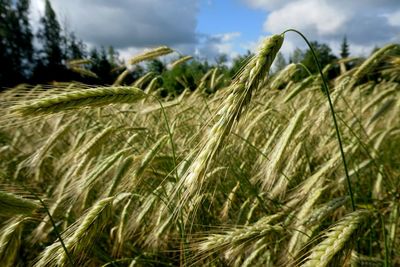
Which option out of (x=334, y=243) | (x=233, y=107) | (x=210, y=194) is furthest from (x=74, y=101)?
(x=334, y=243)

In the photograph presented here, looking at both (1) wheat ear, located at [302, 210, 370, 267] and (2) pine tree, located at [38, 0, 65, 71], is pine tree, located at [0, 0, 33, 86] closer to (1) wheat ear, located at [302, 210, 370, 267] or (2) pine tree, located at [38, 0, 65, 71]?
(2) pine tree, located at [38, 0, 65, 71]

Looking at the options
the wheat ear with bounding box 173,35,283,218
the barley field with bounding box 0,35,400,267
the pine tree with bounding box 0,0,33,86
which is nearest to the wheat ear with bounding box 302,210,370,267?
the barley field with bounding box 0,35,400,267

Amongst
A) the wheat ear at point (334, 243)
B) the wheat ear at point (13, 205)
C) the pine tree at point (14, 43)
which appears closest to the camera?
the wheat ear at point (334, 243)

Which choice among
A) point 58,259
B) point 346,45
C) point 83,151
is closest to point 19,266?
point 83,151

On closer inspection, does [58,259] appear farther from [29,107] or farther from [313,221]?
[313,221]

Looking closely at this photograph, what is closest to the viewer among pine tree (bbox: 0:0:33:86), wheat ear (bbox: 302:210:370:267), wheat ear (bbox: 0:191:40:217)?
wheat ear (bbox: 302:210:370:267)

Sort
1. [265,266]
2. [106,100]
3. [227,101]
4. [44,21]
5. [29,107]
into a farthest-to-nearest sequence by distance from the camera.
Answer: [44,21], [265,266], [106,100], [29,107], [227,101]

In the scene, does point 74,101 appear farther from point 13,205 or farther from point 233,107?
point 233,107

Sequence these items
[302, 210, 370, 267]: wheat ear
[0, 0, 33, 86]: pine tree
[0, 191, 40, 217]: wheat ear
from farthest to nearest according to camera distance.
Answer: [0, 0, 33, 86]: pine tree → [0, 191, 40, 217]: wheat ear → [302, 210, 370, 267]: wheat ear

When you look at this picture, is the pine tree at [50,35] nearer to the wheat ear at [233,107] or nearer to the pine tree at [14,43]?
the pine tree at [14,43]

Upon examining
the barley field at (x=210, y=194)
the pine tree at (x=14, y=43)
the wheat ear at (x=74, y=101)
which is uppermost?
the wheat ear at (x=74, y=101)

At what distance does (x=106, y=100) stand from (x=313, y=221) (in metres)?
0.87

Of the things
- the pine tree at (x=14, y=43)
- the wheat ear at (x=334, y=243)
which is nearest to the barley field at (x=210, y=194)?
the wheat ear at (x=334, y=243)

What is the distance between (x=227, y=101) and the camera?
1.04 meters
